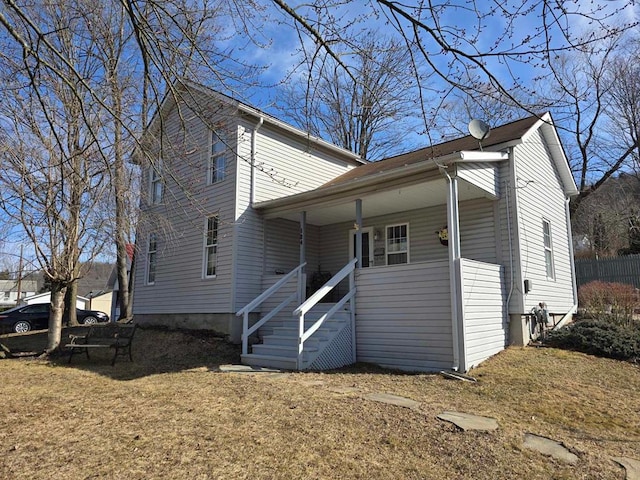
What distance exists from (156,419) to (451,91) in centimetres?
442

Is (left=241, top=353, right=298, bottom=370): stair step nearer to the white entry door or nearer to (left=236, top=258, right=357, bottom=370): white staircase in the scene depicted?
(left=236, top=258, right=357, bottom=370): white staircase

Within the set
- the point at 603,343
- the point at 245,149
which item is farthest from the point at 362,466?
the point at 245,149

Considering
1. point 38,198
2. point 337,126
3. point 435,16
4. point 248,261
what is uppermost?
point 337,126

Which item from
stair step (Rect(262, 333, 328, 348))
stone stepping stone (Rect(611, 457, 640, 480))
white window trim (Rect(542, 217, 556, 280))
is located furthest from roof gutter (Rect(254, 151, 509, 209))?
stone stepping stone (Rect(611, 457, 640, 480))

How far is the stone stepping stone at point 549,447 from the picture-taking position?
385cm

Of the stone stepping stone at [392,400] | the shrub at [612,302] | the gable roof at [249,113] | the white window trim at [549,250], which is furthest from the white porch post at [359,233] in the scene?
the shrub at [612,302]

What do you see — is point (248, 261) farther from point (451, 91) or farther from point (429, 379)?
point (451, 91)

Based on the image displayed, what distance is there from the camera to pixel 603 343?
878 cm

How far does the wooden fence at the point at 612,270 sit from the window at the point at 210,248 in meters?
14.4

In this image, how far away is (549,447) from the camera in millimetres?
4121

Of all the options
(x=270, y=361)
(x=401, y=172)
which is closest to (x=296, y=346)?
(x=270, y=361)

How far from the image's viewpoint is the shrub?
1013cm

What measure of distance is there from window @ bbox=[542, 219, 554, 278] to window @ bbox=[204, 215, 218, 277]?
840cm

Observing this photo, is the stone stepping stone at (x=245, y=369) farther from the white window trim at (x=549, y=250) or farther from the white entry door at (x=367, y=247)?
the white window trim at (x=549, y=250)
